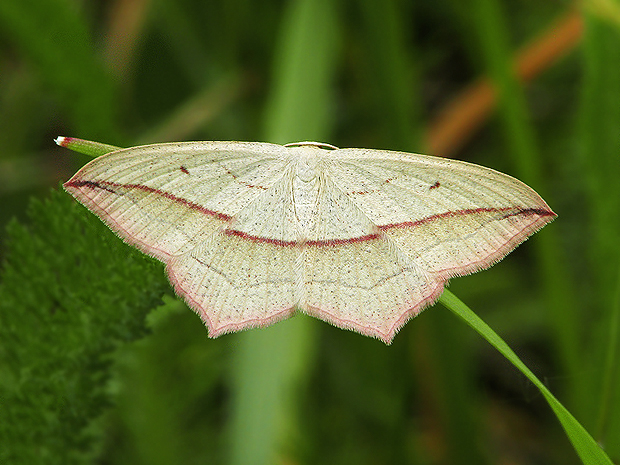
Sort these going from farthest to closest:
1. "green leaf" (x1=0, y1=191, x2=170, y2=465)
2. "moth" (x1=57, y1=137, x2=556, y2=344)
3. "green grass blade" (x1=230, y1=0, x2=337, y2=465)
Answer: "green grass blade" (x1=230, y1=0, x2=337, y2=465)
"moth" (x1=57, y1=137, x2=556, y2=344)
"green leaf" (x1=0, y1=191, x2=170, y2=465)

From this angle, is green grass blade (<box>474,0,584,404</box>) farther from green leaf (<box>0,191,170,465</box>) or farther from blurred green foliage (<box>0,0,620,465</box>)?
green leaf (<box>0,191,170,465</box>)

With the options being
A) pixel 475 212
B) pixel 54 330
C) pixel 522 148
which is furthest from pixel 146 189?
pixel 522 148

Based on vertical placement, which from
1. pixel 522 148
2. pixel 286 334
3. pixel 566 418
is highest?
pixel 522 148

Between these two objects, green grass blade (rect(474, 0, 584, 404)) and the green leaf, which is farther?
green grass blade (rect(474, 0, 584, 404))

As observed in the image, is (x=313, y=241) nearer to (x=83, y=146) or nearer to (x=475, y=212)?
(x=475, y=212)

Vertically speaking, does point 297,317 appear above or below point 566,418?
above

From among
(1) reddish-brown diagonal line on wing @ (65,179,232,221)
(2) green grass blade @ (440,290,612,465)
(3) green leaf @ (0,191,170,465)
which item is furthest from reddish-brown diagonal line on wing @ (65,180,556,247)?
(2) green grass blade @ (440,290,612,465)

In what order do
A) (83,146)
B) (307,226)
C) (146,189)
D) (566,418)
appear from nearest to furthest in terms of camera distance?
1. (566,418)
2. (83,146)
3. (146,189)
4. (307,226)

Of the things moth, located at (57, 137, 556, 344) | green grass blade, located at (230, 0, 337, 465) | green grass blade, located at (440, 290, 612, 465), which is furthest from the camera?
green grass blade, located at (230, 0, 337, 465)

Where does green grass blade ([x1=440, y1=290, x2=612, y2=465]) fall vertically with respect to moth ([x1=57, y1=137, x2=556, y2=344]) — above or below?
below
